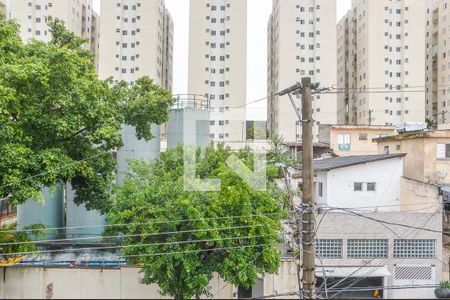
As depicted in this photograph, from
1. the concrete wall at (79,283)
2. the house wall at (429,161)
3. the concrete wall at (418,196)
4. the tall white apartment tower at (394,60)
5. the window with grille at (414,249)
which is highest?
the tall white apartment tower at (394,60)

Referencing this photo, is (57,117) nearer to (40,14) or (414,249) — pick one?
(414,249)

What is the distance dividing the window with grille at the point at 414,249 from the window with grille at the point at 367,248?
455 millimetres

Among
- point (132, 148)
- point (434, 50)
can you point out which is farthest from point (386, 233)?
point (434, 50)

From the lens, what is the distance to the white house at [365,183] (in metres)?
15.3

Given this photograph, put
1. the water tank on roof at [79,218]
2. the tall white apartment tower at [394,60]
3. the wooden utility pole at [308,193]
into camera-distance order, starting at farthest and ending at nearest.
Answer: the tall white apartment tower at [394,60]
the water tank on roof at [79,218]
the wooden utility pole at [308,193]

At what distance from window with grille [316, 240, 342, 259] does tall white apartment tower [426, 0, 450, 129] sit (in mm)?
39360

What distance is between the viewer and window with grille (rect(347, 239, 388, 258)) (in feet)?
45.5

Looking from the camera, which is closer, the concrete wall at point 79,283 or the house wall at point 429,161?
the concrete wall at point 79,283

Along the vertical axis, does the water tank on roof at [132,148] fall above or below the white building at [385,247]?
above

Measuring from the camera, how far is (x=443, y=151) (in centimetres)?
1658

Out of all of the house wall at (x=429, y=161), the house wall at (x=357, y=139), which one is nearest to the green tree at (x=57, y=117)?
the house wall at (x=429, y=161)

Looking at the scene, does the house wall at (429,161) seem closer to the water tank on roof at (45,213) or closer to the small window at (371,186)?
the small window at (371,186)

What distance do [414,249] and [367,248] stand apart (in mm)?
1679

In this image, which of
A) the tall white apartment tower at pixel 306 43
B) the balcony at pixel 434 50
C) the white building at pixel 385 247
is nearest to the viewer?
the white building at pixel 385 247
